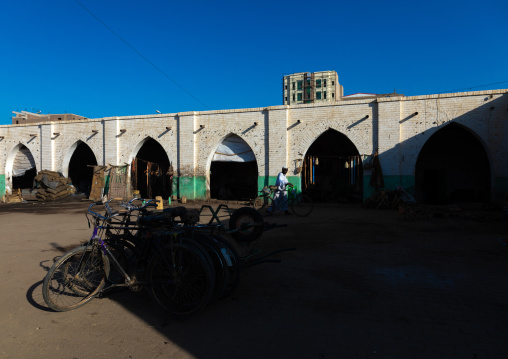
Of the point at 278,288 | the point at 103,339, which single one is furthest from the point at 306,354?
the point at 103,339

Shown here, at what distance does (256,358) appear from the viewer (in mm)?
2463

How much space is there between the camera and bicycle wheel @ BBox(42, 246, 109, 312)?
11.1 feet

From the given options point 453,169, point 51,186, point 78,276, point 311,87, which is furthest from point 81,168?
point 311,87

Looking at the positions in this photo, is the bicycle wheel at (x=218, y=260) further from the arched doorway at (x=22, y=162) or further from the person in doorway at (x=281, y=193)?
the arched doorway at (x=22, y=162)

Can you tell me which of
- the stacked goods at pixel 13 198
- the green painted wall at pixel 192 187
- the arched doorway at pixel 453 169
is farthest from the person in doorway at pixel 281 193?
the stacked goods at pixel 13 198

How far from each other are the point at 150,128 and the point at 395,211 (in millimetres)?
13070

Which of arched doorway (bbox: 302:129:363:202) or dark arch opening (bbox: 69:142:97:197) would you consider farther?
dark arch opening (bbox: 69:142:97:197)

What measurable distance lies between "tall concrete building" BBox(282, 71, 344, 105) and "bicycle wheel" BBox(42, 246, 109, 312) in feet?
244

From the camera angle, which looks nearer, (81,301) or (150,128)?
(81,301)

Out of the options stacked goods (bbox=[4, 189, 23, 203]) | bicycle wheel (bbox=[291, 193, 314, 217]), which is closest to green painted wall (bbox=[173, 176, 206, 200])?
bicycle wheel (bbox=[291, 193, 314, 217])

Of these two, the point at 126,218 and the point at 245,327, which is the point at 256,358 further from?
the point at 126,218

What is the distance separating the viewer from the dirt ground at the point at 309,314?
8.54 ft

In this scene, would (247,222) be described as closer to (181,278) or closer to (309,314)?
(181,278)

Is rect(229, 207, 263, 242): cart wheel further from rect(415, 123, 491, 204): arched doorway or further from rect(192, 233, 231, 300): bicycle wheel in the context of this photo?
rect(415, 123, 491, 204): arched doorway
